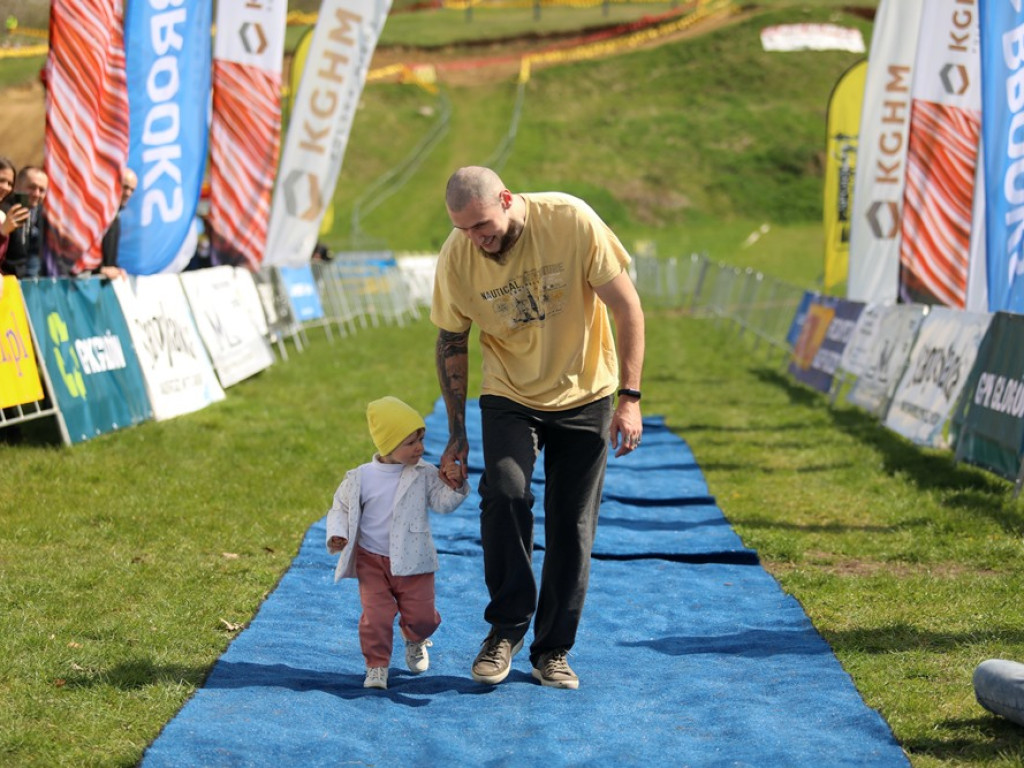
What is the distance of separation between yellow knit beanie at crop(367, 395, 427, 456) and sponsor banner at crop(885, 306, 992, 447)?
672 centimetres

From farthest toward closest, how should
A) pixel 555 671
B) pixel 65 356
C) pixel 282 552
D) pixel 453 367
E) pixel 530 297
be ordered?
1. pixel 65 356
2. pixel 282 552
3. pixel 453 367
4. pixel 555 671
5. pixel 530 297

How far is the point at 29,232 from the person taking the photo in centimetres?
1114

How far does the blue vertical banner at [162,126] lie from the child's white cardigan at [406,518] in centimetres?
836

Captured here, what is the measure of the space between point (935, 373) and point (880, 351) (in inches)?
94.5

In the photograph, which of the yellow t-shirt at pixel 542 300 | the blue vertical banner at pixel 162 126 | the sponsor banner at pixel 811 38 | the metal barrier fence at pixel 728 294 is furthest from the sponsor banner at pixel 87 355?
the sponsor banner at pixel 811 38

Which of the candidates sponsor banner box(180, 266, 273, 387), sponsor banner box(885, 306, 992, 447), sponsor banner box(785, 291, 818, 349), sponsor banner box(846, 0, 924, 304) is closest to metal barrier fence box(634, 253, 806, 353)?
sponsor banner box(785, 291, 818, 349)

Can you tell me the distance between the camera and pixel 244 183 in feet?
54.5

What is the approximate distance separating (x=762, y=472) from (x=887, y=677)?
6152 millimetres

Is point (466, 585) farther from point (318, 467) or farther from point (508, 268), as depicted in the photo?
point (318, 467)

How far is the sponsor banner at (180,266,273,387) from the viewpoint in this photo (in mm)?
14562

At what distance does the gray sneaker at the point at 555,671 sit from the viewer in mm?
5574

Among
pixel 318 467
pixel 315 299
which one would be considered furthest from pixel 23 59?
pixel 318 467

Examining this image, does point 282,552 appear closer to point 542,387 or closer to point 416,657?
point 416,657

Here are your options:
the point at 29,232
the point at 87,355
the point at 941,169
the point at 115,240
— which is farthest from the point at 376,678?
the point at 941,169
